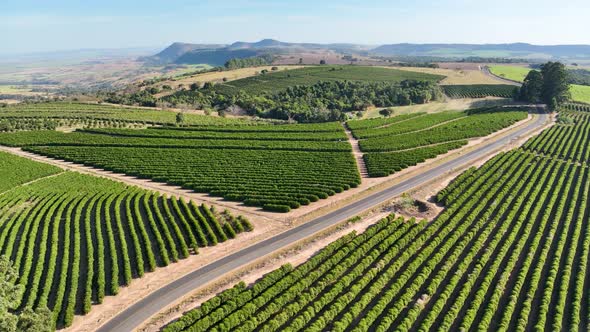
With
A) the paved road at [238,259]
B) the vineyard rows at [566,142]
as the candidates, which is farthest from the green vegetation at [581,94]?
the paved road at [238,259]

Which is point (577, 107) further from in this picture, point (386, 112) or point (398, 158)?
point (398, 158)

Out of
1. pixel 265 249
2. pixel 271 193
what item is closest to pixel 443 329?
pixel 265 249

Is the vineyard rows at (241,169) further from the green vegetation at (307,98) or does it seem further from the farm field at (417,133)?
the green vegetation at (307,98)

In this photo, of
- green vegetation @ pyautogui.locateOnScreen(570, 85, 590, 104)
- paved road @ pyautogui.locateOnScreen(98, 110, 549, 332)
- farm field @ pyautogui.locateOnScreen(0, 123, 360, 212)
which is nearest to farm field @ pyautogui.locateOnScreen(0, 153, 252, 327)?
paved road @ pyautogui.locateOnScreen(98, 110, 549, 332)

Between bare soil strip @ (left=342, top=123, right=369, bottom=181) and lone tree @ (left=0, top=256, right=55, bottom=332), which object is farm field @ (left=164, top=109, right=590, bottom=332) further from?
bare soil strip @ (left=342, top=123, right=369, bottom=181)

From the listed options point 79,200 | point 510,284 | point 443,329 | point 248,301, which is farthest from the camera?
point 79,200

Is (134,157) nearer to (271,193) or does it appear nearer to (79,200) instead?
(79,200)
